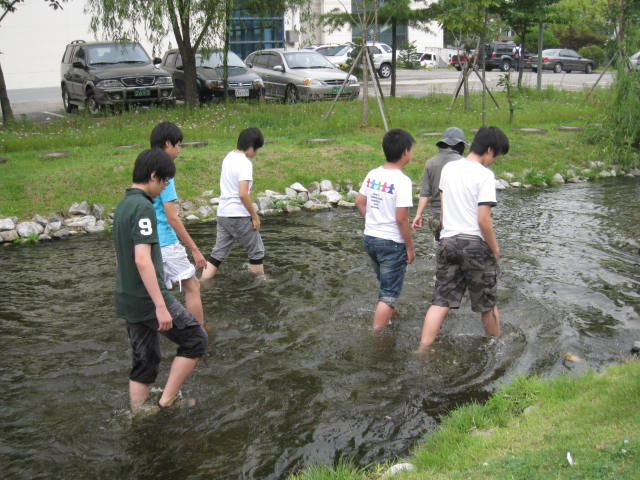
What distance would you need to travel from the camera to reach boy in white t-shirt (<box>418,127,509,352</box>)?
16.8 ft

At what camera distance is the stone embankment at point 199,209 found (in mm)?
10086

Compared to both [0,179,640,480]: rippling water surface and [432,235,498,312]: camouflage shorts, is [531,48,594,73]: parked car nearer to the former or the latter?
[0,179,640,480]: rippling water surface

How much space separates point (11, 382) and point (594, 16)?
48.3 m

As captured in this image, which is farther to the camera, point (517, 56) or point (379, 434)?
point (517, 56)

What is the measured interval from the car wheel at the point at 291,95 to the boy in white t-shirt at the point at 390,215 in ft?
52.4

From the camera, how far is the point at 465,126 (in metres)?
16.1

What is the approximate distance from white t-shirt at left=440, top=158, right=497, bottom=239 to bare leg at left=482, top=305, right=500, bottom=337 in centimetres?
73

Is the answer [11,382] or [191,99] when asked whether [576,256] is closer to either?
[11,382]

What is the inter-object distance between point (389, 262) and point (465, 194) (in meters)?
0.92

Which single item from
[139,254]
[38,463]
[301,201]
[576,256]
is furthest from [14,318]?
[576,256]

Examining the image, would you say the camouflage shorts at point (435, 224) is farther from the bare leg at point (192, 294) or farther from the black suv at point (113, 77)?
the black suv at point (113, 77)

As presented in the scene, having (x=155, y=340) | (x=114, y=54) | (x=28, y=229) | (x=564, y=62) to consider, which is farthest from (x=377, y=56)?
(x=155, y=340)

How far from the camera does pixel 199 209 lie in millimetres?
11258

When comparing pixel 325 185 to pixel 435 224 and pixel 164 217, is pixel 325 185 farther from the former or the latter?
→ pixel 164 217
